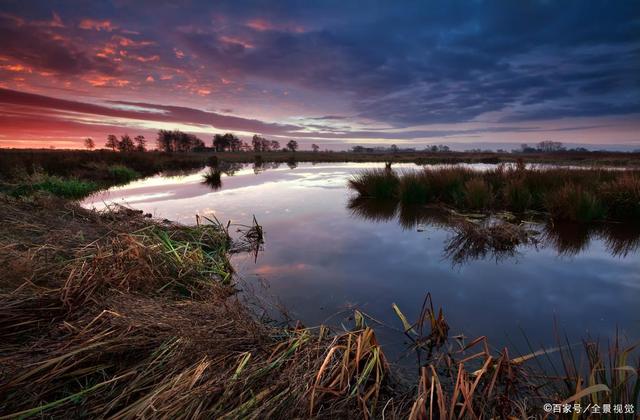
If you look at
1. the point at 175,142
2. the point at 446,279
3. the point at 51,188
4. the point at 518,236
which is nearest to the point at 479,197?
the point at 518,236

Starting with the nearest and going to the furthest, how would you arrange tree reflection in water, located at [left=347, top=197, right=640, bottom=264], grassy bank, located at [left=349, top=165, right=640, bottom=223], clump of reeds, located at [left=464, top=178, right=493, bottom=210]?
tree reflection in water, located at [left=347, top=197, right=640, bottom=264] < grassy bank, located at [left=349, top=165, right=640, bottom=223] < clump of reeds, located at [left=464, top=178, right=493, bottom=210]

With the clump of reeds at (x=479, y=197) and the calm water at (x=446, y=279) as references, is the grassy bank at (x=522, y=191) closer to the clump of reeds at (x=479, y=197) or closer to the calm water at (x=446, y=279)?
the clump of reeds at (x=479, y=197)

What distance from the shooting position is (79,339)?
2.53m

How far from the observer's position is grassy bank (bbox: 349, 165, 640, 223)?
28.2 feet

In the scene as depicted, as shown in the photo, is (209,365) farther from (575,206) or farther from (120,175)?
(120,175)

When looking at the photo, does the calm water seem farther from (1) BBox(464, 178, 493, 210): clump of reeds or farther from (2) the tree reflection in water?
(1) BBox(464, 178, 493, 210): clump of reeds

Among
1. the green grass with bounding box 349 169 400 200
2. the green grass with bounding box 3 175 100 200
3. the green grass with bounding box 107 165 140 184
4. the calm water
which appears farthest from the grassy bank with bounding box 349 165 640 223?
the green grass with bounding box 107 165 140 184

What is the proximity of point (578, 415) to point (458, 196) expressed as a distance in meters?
10.3

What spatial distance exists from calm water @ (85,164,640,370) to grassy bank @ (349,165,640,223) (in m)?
1.13

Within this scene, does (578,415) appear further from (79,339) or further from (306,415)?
(79,339)

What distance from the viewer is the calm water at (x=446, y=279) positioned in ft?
12.3

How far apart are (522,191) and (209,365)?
10854mm

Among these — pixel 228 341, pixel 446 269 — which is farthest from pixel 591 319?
pixel 228 341

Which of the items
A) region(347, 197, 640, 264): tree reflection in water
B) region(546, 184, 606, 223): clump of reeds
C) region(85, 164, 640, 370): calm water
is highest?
region(546, 184, 606, 223): clump of reeds
